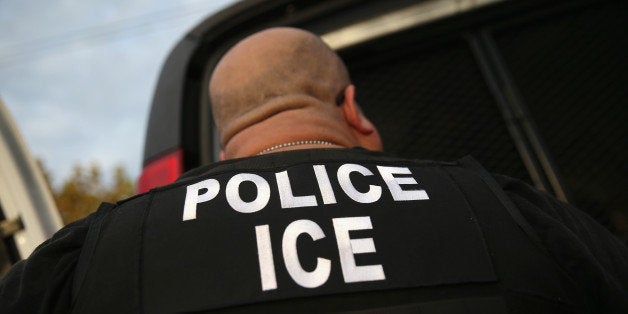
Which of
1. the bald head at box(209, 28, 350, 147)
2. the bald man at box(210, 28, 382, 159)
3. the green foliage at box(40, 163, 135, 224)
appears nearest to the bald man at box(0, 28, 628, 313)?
the bald man at box(210, 28, 382, 159)

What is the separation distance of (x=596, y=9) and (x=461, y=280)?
3.98 feet

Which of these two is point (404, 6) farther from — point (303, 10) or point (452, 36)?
point (303, 10)

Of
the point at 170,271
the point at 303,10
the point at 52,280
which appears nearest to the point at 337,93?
the point at 303,10

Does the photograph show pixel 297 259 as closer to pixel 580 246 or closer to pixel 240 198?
pixel 240 198

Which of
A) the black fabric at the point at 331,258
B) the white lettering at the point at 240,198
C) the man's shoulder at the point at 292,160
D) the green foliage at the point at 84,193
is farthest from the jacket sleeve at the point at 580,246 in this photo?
the green foliage at the point at 84,193

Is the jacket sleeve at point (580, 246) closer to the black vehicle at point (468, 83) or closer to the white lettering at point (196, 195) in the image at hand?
the black vehicle at point (468, 83)

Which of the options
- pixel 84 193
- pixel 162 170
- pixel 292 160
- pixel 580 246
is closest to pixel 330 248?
pixel 292 160

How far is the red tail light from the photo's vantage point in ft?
5.49

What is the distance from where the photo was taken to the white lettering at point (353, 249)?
36.9 inches

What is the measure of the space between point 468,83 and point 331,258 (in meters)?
1.04

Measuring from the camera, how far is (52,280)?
3.25 ft

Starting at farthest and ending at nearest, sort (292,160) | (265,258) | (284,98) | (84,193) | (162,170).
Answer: (84,193) → (162,170) → (284,98) → (292,160) → (265,258)

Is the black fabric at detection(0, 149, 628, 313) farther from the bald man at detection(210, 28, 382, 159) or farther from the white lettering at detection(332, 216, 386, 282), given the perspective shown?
the bald man at detection(210, 28, 382, 159)

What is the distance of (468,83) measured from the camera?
1.77m
